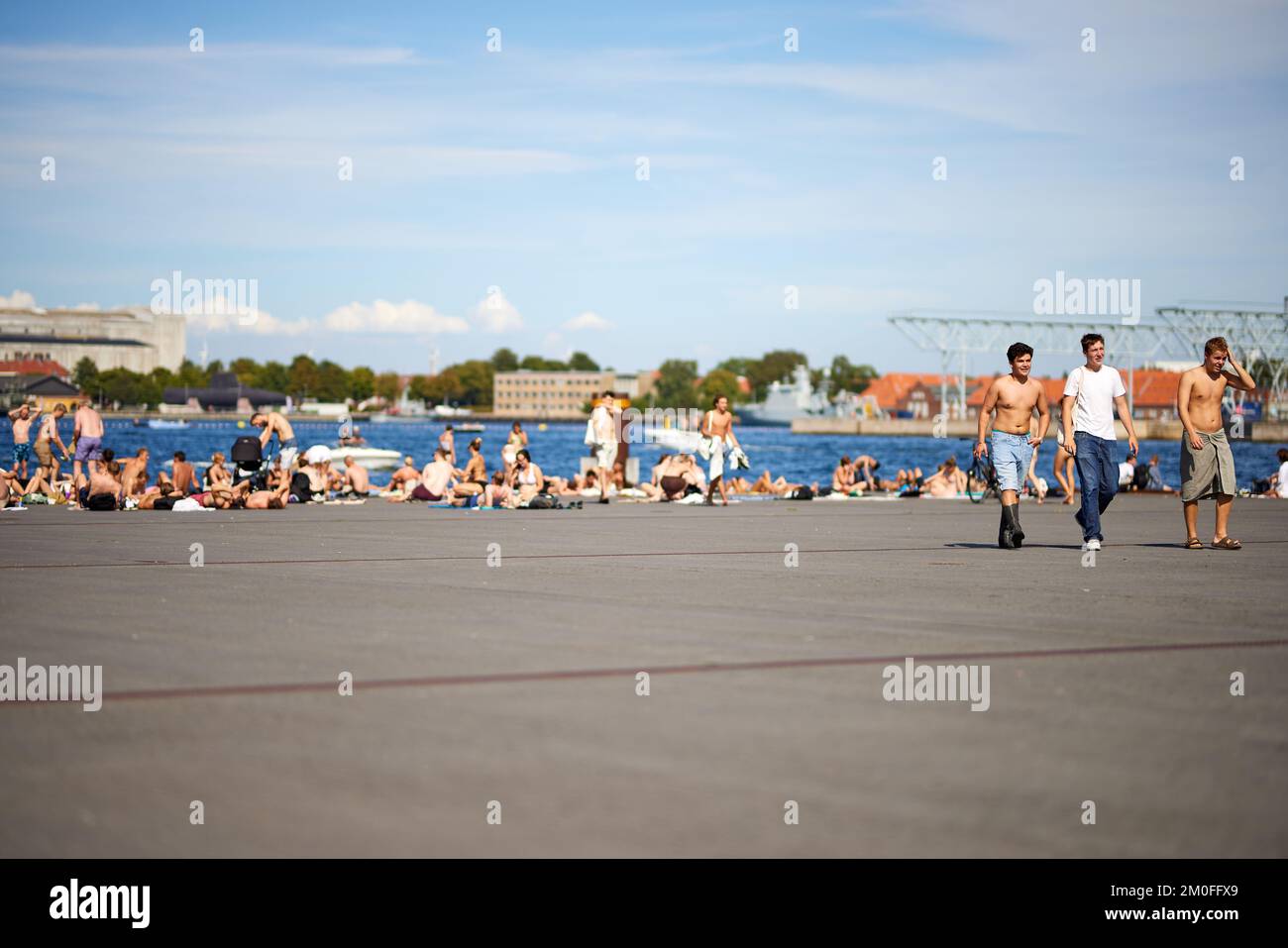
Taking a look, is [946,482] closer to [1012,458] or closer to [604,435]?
[604,435]

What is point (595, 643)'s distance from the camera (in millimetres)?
8117

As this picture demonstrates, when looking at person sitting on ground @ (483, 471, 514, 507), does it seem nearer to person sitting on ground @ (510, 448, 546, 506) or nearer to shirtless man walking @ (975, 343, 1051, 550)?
person sitting on ground @ (510, 448, 546, 506)

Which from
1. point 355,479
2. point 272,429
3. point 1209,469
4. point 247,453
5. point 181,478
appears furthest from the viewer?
point 355,479

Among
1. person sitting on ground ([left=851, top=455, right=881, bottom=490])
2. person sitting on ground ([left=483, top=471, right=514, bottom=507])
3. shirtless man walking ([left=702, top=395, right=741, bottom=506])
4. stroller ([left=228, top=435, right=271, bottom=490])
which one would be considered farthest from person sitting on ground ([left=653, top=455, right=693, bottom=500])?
stroller ([left=228, top=435, right=271, bottom=490])

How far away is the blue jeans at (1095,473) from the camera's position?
1498 cm

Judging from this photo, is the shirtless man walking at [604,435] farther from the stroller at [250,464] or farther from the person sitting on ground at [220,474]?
the stroller at [250,464]

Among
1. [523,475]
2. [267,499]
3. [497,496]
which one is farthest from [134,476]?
[523,475]

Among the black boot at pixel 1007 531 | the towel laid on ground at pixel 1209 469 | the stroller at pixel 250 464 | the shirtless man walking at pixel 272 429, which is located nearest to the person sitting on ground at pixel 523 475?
the shirtless man walking at pixel 272 429

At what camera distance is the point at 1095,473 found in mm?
15148

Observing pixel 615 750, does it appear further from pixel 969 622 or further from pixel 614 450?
pixel 614 450

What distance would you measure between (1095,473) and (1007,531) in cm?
126

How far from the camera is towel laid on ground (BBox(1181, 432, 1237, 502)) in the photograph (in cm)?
1545

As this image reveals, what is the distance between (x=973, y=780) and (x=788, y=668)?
2332 mm
